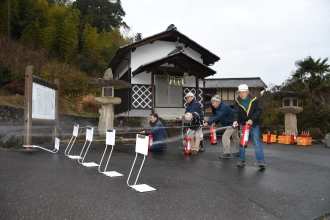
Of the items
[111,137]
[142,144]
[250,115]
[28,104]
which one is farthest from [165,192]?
[28,104]

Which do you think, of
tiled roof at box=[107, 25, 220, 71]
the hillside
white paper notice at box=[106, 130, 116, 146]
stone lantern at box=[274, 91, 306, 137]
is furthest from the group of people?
the hillside

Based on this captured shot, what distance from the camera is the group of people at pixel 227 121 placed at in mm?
6074

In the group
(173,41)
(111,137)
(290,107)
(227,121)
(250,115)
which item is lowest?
(111,137)

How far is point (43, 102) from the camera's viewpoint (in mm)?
8391

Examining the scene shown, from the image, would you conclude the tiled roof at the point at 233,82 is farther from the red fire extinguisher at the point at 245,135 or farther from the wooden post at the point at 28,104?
the red fire extinguisher at the point at 245,135

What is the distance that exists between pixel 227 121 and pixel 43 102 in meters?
5.59

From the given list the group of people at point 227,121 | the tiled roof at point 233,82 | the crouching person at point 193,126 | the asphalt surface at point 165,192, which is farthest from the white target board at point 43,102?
the tiled roof at point 233,82

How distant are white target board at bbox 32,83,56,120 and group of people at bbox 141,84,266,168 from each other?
3139 millimetres

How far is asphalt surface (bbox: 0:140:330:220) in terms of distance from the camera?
316 centimetres

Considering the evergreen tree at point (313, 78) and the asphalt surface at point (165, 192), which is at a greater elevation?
the evergreen tree at point (313, 78)

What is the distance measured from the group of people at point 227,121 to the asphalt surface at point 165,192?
729 millimetres

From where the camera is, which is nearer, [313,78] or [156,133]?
[156,133]

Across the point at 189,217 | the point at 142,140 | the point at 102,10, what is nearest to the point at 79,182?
the point at 142,140

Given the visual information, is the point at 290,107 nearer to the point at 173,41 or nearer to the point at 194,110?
the point at 194,110
